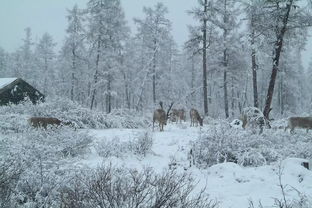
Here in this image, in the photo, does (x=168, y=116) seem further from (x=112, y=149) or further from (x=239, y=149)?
(x=239, y=149)

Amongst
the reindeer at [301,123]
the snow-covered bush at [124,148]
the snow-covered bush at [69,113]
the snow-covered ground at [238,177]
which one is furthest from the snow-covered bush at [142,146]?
the reindeer at [301,123]

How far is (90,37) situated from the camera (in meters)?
33.6

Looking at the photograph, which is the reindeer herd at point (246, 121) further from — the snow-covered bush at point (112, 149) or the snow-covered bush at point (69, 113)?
the snow-covered bush at point (112, 149)

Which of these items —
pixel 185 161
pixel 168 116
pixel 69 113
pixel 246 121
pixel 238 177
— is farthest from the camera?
pixel 168 116

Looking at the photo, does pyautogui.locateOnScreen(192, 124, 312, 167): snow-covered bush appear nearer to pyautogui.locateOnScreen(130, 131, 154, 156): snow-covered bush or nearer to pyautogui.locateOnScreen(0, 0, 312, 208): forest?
pyautogui.locateOnScreen(0, 0, 312, 208): forest

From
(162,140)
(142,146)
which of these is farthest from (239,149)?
(162,140)

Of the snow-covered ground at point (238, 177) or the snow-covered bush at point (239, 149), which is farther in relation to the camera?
the snow-covered bush at point (239, 149)

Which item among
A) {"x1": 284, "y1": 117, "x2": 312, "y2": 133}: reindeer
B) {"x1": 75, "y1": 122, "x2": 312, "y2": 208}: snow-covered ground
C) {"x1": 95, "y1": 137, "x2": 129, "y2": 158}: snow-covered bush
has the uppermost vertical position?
{"x1": 284, "y1": 117, "x2": 312, "y2": 133}: reindeer

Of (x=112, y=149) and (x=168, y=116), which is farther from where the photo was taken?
(x=168, y=116)

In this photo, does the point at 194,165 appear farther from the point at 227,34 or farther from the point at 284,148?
the point at 227,34

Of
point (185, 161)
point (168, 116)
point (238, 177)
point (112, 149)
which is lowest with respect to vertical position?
point (238, 177)

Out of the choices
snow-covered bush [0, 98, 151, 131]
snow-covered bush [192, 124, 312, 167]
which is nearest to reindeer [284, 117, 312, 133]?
snow-covered bush [192, 124, 312, 167]

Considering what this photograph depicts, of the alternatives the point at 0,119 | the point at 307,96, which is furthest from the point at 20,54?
the point at 307,96

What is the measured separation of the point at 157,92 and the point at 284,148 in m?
30.3
